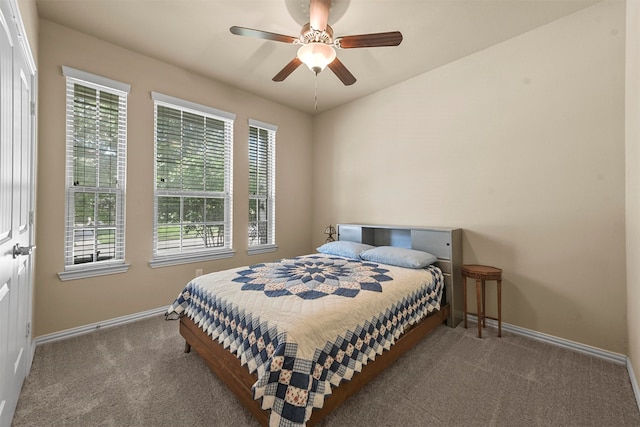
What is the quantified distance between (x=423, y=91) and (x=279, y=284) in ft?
9.44

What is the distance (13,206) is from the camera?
4.62 ft

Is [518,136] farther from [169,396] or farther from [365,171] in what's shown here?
[169,396]

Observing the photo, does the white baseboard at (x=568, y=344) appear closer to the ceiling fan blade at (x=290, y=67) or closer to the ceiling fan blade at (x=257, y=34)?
the ceiling fan blade at (x=290, y=67)

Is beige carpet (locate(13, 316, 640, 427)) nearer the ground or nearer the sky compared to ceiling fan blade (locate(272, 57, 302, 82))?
nearer the ground

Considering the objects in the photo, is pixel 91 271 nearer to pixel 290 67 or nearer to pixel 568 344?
pixel 290 67

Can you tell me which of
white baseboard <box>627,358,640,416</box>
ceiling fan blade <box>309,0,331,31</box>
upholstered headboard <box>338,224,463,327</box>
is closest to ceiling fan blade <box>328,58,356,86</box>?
ceiling fan blade <box>309,0,331,31</box>

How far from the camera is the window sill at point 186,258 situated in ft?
9.76

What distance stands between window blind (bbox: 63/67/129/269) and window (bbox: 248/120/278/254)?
153cm

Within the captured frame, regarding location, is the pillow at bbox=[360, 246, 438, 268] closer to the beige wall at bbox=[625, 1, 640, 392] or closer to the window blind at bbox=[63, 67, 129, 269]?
the beige wall at bbox=[625, 1, 640, 392]

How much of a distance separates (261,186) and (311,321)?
9.35ft

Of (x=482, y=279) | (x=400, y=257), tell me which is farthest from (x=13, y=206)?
(x=482, y=279)

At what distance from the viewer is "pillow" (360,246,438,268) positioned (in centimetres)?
259

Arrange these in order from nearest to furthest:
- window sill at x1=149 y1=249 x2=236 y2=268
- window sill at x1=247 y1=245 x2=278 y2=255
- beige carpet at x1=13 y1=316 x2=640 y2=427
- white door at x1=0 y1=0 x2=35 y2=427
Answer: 1. white door at x1=0 y1=0 x2=35 y2=427
2. beige carpet at x1=13 y1=316 x2=640 y2=427
3. window sill at x1=149 y1=249 x2=236 y2=268
4. window sill at x1=247 y1=245 x2=278 y2=255

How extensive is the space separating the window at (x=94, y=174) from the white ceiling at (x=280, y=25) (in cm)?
53
